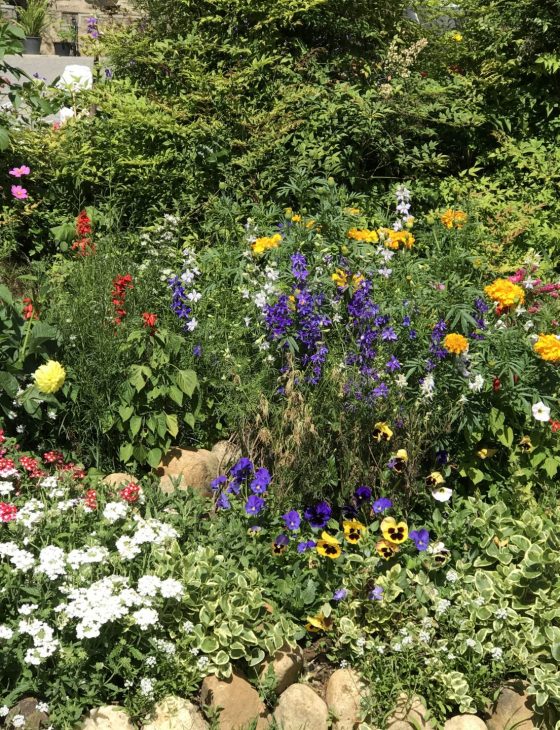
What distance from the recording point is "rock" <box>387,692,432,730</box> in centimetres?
266

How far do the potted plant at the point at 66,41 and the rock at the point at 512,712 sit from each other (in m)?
11.6

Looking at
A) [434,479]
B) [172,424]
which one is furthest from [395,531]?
[172,424]

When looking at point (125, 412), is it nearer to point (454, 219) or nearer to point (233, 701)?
point (233, 701)

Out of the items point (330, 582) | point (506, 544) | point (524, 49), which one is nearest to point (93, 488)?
point (330, 582)

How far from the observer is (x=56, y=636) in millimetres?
2516

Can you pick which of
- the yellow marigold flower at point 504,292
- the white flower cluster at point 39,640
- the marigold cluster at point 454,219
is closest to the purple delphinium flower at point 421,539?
the yellow marigold flower at point 504,292

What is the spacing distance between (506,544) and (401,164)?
122 inches

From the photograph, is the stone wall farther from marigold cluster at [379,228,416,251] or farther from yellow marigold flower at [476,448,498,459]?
yellow marigold flower at [476,448,498,459]

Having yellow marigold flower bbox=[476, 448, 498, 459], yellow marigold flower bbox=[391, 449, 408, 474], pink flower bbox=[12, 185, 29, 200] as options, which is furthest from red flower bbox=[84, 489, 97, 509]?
pink flower bbox=[12, 185, 29, 200]

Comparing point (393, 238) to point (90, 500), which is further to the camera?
point (393, 238)

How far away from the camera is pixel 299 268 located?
3.63 m

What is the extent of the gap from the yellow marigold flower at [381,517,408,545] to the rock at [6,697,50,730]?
134 cm

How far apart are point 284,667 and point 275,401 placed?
1.23 metres

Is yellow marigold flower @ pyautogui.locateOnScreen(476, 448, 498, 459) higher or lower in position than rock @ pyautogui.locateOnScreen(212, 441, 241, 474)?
higher
